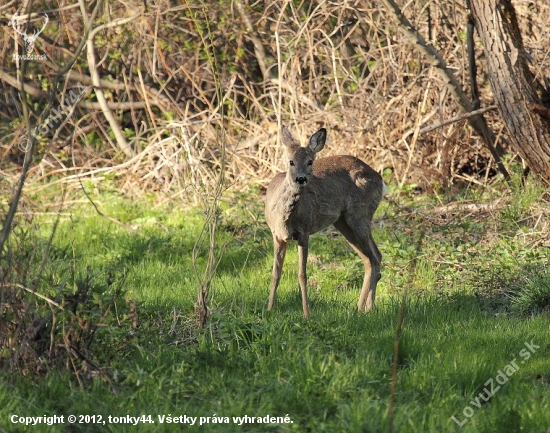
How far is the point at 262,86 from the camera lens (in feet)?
41.3

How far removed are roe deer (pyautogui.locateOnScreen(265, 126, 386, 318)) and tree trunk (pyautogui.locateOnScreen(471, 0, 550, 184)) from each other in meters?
1.86

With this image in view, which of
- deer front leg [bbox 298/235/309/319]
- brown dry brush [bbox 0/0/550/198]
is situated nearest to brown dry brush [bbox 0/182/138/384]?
deer front leg [bbox 298/235/309/319]

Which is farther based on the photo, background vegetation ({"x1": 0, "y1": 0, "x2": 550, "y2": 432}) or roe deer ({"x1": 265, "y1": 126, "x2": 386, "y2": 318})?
roe deer ({"x1": 265, "y1": 126, "x2": 386, "y2": 318})

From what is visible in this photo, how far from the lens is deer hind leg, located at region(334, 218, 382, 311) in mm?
7266

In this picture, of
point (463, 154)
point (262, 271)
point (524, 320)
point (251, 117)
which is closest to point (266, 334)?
point (524, 320)

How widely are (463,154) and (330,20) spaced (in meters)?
2.70

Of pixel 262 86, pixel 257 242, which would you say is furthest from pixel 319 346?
pixel 262 86

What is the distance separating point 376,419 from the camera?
13.4 feet

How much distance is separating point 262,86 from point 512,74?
4.80 meters

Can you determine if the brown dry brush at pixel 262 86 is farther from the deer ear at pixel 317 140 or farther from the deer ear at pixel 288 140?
the deer ear at pixel 317 140

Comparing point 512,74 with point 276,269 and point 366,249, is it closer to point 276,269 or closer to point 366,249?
point 366,249

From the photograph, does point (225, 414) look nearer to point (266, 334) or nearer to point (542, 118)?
point (266, 334)

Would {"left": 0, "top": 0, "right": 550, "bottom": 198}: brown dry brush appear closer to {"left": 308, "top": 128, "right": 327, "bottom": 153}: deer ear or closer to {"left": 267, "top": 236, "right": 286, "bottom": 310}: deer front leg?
{"left": 308, "top": 128, "right": 327, "bottom": 153}: deer ear

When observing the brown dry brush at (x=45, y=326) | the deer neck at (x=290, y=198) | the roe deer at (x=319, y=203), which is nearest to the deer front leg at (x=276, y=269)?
the roe deer at (x=319, y=203)
